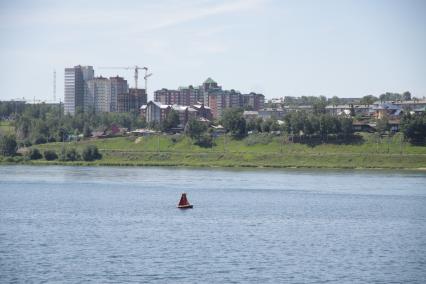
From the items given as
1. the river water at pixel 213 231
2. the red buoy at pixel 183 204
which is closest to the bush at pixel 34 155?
the river water at pixel 213 231

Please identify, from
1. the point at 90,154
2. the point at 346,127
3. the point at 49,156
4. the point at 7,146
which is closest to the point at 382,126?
the point at 346,127

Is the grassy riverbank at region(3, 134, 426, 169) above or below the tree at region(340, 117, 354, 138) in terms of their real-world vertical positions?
below

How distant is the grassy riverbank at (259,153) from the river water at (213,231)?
2793cm

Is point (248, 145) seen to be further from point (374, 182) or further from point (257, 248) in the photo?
point (257, 248)

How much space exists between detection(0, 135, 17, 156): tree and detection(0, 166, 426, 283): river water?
4599 centimetres

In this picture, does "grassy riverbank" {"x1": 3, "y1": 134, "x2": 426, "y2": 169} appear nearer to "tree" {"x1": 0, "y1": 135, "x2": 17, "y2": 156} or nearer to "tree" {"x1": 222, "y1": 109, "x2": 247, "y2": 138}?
"tree" {"x1": 222, "y1": 109, "x2": 247, "y2": 138}

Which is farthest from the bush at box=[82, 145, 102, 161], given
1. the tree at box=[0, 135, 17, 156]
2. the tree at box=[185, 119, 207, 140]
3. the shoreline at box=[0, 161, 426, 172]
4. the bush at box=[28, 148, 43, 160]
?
the tree at box=[185, 119, 207, 140]

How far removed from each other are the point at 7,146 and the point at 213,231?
10053 centimetres

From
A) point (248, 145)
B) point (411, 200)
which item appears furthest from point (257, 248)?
point (248, 145)

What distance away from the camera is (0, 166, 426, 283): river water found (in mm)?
44684

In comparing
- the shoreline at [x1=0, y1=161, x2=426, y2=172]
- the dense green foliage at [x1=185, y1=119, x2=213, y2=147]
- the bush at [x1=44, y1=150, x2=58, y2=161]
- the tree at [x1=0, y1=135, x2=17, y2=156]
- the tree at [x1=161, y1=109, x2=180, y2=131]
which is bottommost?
the shoreline at [x1=0, y1=161, x2=426, y2=172]

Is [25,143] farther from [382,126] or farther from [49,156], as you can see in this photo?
[382,126]

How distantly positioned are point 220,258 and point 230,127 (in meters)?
117

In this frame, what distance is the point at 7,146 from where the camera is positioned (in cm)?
15288
